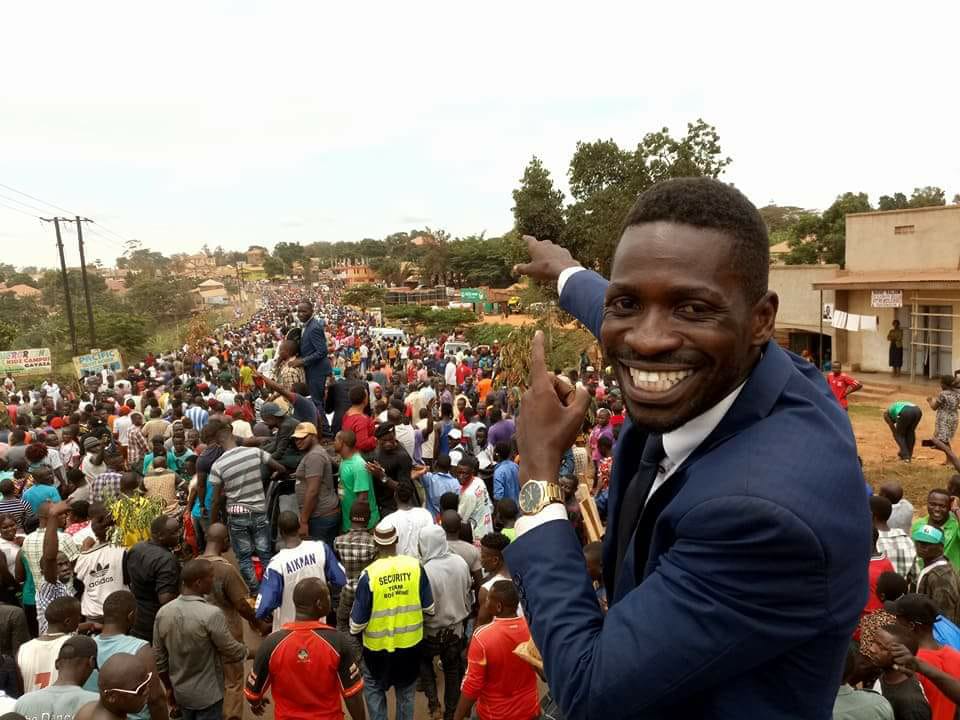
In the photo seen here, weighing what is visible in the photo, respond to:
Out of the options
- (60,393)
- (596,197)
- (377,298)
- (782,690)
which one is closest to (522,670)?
(782,690)

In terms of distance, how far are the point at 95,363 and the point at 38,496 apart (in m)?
18.5

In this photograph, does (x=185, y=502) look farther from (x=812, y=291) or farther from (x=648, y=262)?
(x=812, y=291)

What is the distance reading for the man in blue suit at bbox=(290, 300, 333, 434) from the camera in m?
9.13

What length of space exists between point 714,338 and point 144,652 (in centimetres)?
361

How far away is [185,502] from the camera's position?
8.16 m

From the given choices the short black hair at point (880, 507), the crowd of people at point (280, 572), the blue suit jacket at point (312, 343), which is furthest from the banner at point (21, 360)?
the short black hair at point (880, 507)

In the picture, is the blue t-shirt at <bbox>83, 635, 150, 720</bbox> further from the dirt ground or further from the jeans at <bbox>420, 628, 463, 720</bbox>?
the dirt ground

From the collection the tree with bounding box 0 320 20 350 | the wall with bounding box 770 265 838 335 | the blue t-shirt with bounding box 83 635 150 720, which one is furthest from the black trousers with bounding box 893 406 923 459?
the tree with bounding box 0 320 20 350

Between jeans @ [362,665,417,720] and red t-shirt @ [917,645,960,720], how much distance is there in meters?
3.14

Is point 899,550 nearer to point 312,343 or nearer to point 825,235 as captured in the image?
point 312,343

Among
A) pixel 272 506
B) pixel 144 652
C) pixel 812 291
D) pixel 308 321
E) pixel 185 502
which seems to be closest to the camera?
pixel 144 652

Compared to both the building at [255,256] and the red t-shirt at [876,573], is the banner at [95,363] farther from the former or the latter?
the building at [255,256]

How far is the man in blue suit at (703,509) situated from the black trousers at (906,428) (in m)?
12.1

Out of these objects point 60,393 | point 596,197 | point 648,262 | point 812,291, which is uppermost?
point 596,197
